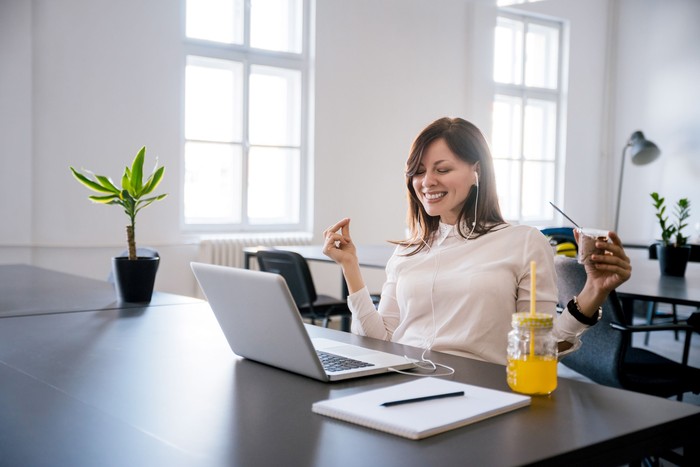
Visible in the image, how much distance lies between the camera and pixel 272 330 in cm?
133

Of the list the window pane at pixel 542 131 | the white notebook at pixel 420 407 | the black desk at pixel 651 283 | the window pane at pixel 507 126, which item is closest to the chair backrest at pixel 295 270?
the black desk at pixel 651 283

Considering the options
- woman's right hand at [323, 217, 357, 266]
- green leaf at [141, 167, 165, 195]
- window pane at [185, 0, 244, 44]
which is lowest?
woman's right hand at [323, 217, 357, 266]

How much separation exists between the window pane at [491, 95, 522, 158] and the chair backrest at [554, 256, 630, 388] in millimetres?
5286

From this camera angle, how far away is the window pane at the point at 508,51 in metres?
7.69

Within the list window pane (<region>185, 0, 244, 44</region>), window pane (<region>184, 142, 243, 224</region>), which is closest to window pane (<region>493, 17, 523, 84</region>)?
window pane (<region>185, 0, 244, 44</region>)

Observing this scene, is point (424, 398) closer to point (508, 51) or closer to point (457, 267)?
point (457, 267)

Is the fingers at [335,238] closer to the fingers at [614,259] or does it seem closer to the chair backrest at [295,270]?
the fingers at [614,259]

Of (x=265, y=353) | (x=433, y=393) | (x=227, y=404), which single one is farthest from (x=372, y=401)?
(x=265, y=353)

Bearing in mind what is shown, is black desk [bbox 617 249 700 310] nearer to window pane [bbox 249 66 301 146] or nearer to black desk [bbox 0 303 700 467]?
black desk [bbox 0 303 700 467]

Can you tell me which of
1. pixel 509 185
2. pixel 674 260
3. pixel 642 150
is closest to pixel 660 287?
pixel 674 260

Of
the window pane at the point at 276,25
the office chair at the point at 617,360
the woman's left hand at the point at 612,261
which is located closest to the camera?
the woman's left hand at the point at 612,261

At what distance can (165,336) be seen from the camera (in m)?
1.75

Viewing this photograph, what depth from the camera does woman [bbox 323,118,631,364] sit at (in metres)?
1.76

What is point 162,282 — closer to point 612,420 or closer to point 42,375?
point 42,375
